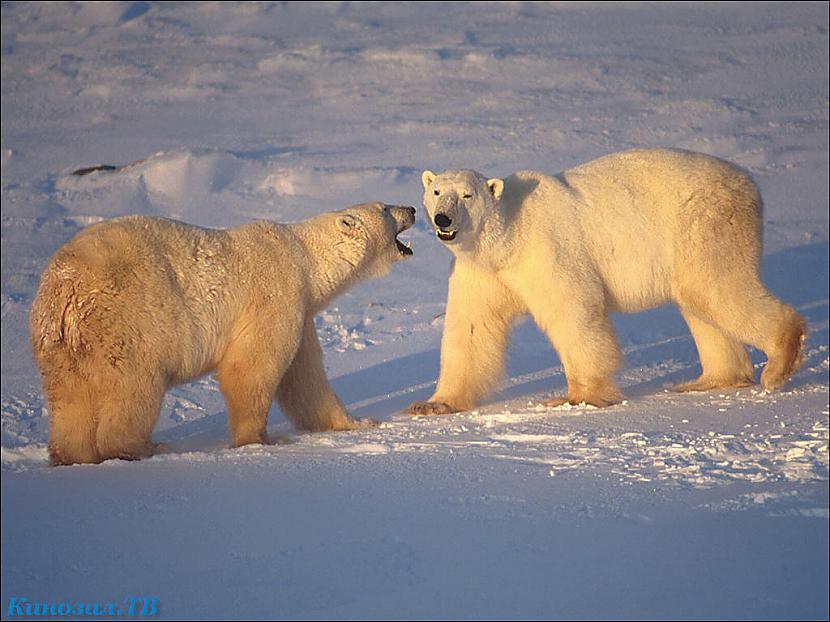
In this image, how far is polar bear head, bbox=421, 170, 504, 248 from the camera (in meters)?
6.57

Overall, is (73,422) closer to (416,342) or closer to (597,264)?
(597,264)

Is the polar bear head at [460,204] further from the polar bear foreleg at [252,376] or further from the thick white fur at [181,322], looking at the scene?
the polar bear foreleg at [252,376]

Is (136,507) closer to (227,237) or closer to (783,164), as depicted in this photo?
(227,237)

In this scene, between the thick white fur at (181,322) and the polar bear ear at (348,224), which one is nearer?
the thick white fur at (181,322)

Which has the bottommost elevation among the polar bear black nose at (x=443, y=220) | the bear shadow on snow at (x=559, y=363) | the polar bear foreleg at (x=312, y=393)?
the bear shadow on snow at (x=559, y=363)

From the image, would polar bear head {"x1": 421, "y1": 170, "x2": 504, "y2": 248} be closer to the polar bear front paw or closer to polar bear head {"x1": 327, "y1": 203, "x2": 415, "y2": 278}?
polar bear head {"x1": 327, "y1": 203, "x2": 415, "y2": 278}

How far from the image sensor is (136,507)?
4215 millimetres

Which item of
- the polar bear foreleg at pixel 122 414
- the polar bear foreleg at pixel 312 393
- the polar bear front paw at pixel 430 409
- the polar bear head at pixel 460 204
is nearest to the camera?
the polar bear foreleg at pixel 122 414

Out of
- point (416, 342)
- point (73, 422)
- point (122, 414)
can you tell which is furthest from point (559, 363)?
point (73, 422)

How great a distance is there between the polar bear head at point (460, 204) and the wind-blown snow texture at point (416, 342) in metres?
1.05

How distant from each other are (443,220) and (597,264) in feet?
3.60

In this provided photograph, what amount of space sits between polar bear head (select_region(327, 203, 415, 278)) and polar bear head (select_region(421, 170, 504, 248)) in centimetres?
27

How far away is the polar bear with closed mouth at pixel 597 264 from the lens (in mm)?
6742

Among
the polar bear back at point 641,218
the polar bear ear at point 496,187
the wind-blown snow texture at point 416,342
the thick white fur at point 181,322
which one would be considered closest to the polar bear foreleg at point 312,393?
the thick white fur at point 181,322
